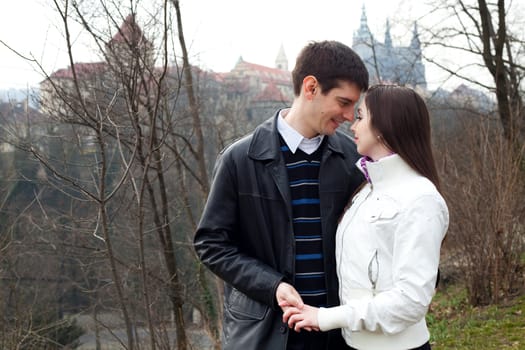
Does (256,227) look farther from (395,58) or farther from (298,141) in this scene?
(395,58)

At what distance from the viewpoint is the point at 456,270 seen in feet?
25.9

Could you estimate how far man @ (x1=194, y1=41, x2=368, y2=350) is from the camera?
1.95 metres

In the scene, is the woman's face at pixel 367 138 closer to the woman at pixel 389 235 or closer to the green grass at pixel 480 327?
the woman at pixel 389 235

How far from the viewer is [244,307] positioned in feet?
6.53

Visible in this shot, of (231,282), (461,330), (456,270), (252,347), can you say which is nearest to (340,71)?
(231,282)

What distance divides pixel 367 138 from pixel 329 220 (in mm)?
316

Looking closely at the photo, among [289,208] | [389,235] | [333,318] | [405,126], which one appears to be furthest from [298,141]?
[333,318]

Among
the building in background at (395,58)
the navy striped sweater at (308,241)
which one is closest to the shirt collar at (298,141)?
the navy striped sweater at (308,241)

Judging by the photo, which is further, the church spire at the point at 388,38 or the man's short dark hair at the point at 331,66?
the church spire at the point at 388,38

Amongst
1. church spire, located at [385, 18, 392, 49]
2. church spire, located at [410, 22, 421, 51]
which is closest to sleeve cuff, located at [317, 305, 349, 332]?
church spire, located at [410, 22, 421, 51]

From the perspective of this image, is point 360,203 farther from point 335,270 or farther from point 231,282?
point 231,282

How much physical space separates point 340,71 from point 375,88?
7.5 inches

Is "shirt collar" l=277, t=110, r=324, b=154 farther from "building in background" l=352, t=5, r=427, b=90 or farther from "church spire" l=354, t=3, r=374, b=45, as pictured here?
"church spire" l=354, t=3, r=374, b=45

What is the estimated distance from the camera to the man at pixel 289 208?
1949mm
